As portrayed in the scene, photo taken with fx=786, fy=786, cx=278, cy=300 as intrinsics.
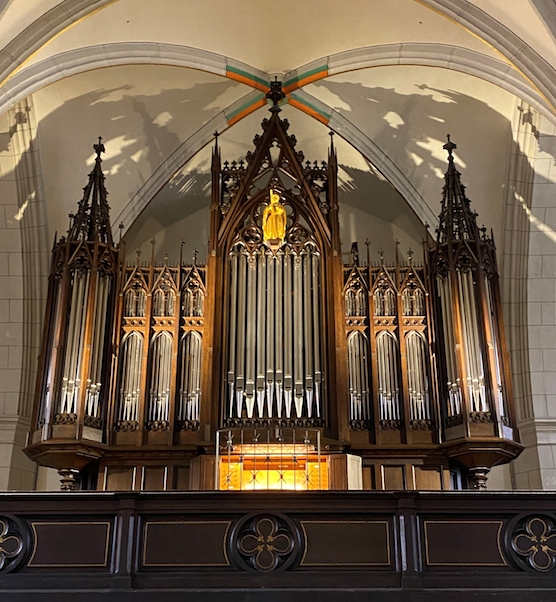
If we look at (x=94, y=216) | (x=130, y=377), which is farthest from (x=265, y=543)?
(x=94, y=216)

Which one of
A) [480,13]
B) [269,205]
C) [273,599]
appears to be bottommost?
[273,599]

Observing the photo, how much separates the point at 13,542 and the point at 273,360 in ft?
13.0

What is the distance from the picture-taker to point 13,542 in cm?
593

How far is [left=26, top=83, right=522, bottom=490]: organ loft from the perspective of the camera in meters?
8.65

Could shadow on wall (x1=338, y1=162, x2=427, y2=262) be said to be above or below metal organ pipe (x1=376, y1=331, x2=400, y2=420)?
above

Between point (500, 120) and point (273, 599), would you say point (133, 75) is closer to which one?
point (500, 120)

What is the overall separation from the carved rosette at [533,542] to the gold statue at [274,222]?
4983 mm

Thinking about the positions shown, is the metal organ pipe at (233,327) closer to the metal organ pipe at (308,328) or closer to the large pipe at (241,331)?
the large pipe at (241,331)

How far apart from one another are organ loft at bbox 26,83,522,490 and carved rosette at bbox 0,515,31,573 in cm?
245

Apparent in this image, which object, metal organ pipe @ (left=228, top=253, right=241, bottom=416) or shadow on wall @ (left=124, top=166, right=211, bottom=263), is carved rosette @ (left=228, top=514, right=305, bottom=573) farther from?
shadow on wall @ (left=124, top=166, right=211, bottom=263)

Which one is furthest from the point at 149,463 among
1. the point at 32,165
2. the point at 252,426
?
the point at 32,165

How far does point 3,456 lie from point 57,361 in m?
2.27

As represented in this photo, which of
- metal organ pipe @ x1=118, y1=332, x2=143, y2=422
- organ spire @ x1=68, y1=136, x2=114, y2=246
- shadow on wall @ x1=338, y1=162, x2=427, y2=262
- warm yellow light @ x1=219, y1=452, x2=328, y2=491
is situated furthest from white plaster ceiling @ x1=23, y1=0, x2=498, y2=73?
warm yellow light @ x1=219, y1=452, x2=328, y2=491

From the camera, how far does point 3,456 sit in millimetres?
10312
